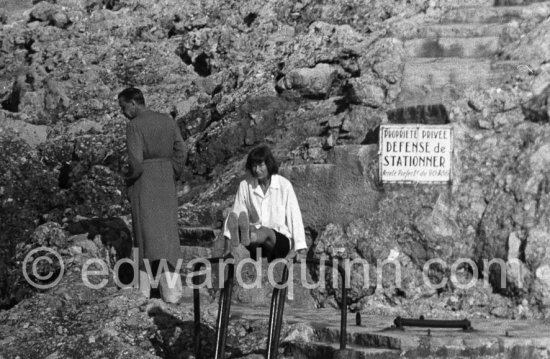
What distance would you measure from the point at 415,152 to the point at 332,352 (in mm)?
2672

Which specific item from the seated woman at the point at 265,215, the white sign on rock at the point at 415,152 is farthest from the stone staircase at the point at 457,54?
the seated woman at the point at 265,215

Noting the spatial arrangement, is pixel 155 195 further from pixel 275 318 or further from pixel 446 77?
pixel 446 77

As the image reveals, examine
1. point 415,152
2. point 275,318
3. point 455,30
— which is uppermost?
point 455,30

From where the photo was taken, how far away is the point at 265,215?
9.62m

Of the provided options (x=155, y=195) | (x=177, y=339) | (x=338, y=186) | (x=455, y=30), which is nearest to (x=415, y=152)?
(x=338, y=186)

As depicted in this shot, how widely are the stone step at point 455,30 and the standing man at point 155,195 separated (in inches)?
129

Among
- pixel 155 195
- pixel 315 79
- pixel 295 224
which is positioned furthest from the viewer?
pixel 315 79

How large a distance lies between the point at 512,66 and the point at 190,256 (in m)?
3.11

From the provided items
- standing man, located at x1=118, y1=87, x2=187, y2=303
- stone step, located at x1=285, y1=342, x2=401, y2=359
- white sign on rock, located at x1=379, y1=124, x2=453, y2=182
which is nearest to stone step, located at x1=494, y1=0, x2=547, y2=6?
white sign on rock, located at x1=379, y1=124, x2=453, y2=182

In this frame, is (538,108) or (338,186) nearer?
(538,108)

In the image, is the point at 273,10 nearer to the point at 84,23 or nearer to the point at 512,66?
the point at 84,23

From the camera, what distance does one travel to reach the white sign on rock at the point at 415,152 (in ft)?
37.4

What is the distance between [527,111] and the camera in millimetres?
11398

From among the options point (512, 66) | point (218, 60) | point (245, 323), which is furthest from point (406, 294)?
point (218, 60)
